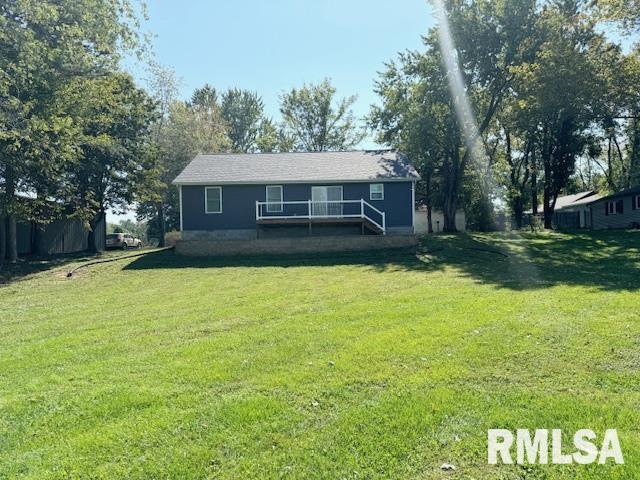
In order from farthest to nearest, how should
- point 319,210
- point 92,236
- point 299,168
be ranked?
point 92,236 → point 299,168 → point 319,210

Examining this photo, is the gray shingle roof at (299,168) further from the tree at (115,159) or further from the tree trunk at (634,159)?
the tree trunk at (634,159)

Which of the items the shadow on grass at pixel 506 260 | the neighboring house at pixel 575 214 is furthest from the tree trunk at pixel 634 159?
the shadow on grass at pixel 506 260

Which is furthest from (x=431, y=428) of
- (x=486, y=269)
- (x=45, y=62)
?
(x=45, y=62)

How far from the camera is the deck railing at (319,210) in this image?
19.8m

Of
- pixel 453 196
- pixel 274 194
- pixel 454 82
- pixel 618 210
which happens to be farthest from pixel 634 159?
pixel 274 194

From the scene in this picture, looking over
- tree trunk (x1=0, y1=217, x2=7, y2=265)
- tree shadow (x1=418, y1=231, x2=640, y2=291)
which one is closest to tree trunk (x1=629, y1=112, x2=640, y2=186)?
tree shadow (x1=418, y1=231, x2=640, y2=291)

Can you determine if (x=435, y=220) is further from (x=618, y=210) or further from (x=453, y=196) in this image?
(x=618, y=210)

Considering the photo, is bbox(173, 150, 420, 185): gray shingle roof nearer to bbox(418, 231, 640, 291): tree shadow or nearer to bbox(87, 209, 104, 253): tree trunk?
bbox(418, 231, 640, 291): tree shadow

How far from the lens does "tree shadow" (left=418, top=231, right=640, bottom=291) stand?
10.8m

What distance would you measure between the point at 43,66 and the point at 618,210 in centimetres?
3254

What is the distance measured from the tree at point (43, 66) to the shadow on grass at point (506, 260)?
5151mm

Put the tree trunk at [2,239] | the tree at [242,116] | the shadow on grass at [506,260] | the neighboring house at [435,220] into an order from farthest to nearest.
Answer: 1. the tree at [242,116]
2. the neighboring house at [435,220]
3. the tree trunk at [2,239]
4. the shadow on grass at [506,260]

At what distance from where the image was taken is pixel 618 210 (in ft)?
95.5

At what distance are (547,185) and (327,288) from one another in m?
23.9
